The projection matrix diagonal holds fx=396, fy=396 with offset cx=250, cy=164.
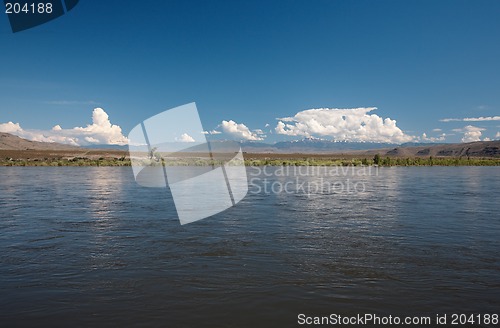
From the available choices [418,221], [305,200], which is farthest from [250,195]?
[418,221]

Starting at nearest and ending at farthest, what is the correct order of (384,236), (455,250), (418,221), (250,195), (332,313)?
(332,313), (455,250), (384,236), (418,221), (250,195)

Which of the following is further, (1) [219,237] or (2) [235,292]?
(1) [219,237]

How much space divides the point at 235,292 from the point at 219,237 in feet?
12.7

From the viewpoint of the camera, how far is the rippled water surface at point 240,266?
17.7 feet

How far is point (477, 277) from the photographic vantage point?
677 centimetres

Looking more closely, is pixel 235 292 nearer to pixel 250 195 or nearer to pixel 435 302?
pixel 435 302

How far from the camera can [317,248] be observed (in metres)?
8.70

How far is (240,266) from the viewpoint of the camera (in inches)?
289

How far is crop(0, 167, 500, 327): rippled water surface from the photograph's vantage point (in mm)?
5410

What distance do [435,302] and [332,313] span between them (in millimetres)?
1582

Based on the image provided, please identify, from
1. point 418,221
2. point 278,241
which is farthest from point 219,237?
point 418,221

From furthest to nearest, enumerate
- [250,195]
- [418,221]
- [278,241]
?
[250,195] → [418,221] → [278,241]

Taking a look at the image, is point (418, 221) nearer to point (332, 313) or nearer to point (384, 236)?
point (384, 236)

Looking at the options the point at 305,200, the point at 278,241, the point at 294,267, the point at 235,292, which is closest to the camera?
the point at 235,292
